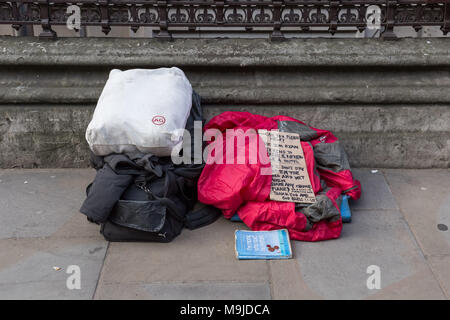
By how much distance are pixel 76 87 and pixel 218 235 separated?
1592mm

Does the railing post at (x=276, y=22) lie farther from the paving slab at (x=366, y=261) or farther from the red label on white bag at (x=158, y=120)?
the paving slab at (x=366, y=261)

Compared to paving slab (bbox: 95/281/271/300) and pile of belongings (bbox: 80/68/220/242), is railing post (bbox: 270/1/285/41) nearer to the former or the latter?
pile of belongings (bbox: 80/68/220/242)

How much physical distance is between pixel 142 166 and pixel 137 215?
0.30 meters

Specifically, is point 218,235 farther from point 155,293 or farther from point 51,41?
point 51,41

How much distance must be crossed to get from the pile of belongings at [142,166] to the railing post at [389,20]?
5.21ft

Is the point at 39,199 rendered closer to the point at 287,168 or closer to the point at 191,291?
the point at 191,291

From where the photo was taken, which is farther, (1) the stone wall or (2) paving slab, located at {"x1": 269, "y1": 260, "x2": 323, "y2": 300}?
(1) the stone wall

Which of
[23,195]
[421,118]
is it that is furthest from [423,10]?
[23,195]

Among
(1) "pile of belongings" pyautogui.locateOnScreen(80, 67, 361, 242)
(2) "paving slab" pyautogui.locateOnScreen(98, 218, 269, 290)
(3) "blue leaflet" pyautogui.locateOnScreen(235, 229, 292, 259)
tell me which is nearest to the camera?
(2) "paving slab" pyautogui.locateOnScreen(98, 218, 269, 290)

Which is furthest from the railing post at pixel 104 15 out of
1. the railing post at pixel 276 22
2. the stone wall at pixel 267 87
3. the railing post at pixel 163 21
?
the railing post at pixel 276 22

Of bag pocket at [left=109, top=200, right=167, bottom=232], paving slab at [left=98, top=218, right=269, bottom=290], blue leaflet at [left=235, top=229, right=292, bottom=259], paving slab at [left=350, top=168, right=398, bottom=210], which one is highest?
bag pocket at [left=109, top=200, right=167, bottom=232]

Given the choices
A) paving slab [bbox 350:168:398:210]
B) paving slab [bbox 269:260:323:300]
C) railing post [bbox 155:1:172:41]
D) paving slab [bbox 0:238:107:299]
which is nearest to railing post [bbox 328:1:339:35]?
paving slab [bbox 350:168:398:210]

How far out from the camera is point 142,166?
3174mm

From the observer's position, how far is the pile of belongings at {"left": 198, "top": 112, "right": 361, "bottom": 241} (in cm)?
315
